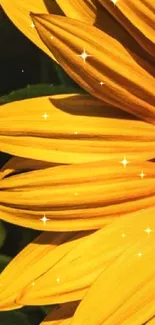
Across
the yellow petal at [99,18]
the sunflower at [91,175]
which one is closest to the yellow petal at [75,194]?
the sunflower at [91,175]

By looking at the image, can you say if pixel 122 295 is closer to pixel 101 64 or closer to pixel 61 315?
pixel 61 315

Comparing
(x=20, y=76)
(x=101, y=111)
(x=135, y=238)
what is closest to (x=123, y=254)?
(x=135, y=238)

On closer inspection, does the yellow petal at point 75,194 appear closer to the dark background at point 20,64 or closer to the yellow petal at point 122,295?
the yellow petal at point 122,295

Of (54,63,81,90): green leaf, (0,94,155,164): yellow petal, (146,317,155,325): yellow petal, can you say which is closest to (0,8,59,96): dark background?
(54,63,81,90): green leaf

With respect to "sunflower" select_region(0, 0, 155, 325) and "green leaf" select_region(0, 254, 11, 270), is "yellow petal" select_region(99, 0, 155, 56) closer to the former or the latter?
"sunflower" select_region(0, 0, 155, 325)

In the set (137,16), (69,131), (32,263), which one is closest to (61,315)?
(32,263)

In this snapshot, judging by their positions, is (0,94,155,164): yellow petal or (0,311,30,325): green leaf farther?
(0,311,30,325): green leaf

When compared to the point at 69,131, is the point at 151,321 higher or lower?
lower

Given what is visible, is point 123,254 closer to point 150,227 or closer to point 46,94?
point 150,227
